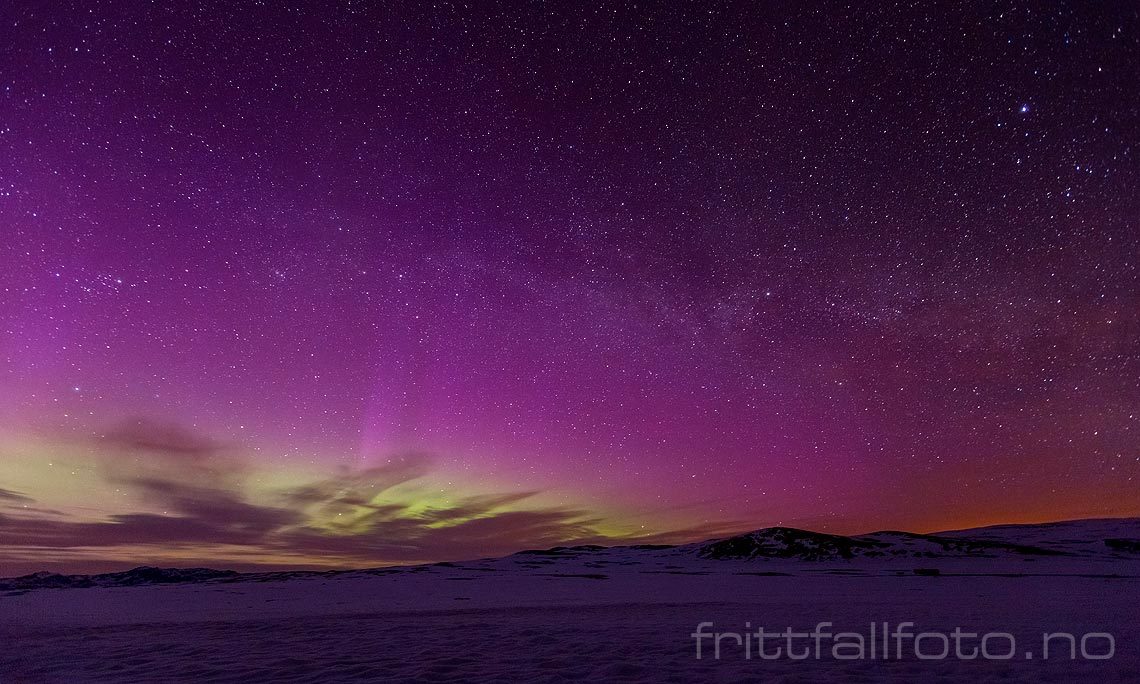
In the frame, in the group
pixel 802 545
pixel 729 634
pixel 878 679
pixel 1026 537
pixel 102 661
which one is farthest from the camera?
pixel 1026 537

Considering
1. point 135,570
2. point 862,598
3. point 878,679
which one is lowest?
point 135,570

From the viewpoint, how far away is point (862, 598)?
2781 cm

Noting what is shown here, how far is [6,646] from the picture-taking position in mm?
17156

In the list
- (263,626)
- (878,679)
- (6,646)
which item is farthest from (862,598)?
(6,646)

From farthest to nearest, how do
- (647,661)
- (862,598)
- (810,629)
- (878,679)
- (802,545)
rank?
(802,545), (862,598), (810,629), (647,661), (878,679)

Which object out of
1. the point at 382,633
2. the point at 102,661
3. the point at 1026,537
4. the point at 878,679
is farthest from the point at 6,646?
the point at 1026,537

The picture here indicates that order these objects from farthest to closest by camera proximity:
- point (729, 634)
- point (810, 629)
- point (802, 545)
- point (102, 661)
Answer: point (802, 545), point (810, 629), point (729, 634), point (102, 661)

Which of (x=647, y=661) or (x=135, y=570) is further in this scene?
(x=135, y=570)

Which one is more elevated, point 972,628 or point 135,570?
point 972,628

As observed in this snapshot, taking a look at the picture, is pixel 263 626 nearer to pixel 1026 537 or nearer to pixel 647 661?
pixel 647 661

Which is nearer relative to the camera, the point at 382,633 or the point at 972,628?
the point at 972,628

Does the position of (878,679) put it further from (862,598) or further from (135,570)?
(135,570)

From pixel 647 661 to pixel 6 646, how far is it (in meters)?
18.0

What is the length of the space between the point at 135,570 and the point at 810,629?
130 m
